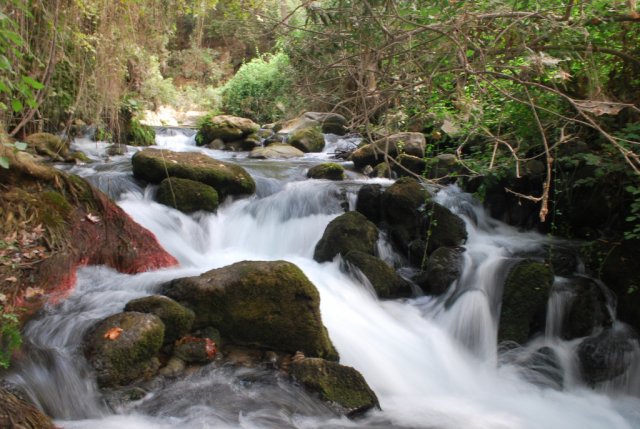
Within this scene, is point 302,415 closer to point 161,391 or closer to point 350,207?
point 161,391

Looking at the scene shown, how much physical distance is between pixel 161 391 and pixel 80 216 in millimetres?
2104

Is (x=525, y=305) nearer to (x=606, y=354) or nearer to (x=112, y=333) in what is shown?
(x=606, y=354)

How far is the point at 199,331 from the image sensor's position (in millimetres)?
4020

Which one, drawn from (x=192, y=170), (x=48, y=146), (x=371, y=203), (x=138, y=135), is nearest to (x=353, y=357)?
(x=371, y=203)

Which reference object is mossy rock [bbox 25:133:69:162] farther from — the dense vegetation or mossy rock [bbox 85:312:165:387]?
mossy rock [bbox 85:312:165:387]

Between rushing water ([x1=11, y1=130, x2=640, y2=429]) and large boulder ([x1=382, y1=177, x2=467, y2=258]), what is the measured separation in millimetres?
243

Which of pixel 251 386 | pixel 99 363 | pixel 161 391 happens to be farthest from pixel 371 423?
pixel 99 363

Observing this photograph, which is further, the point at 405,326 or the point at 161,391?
the point at 405,326

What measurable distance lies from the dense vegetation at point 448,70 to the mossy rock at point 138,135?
3267mm

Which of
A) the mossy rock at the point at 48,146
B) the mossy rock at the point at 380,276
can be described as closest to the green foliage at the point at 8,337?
the mossy rock at the point at 380,276

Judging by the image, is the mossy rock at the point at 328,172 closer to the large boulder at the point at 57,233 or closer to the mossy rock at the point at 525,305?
the large boulder at the point at 57,233

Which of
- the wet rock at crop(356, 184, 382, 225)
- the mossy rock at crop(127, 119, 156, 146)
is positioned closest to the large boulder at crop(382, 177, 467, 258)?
the wet rock at crop(356, 184, 382, 225)

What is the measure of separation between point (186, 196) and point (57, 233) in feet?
9.03

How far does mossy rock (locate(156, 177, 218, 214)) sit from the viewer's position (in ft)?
22.6
